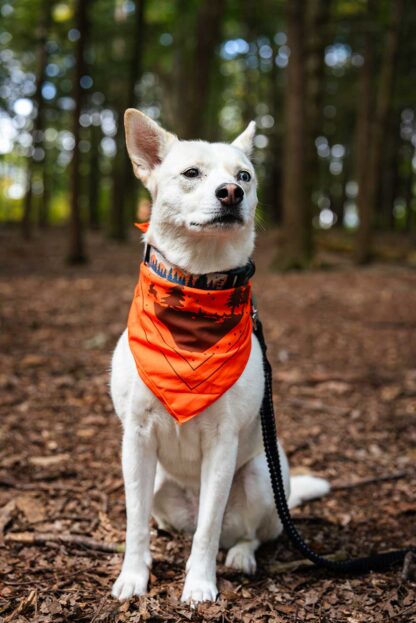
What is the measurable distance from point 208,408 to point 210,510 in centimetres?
49

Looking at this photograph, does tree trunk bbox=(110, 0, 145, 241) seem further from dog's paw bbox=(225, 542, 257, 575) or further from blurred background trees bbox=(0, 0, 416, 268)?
dog's paw bbox=(225, 542, 257, 575)

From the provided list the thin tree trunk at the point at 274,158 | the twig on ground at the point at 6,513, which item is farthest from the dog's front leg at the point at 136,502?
the thin tree trunk at the point at 274,158

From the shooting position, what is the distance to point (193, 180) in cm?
290

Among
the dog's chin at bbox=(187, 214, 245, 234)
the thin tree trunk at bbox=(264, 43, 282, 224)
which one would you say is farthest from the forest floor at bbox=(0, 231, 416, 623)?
the thin tree trunk at bbox=(264, 43, 282, 224)

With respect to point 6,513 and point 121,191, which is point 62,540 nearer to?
point 6,513

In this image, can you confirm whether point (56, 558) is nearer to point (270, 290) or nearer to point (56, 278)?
point (270, 290)

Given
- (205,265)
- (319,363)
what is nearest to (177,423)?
(205,265)

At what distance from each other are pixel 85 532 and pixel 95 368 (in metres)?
3.09

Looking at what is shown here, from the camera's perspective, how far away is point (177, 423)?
280 centimetres

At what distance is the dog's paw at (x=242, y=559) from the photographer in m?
3.19

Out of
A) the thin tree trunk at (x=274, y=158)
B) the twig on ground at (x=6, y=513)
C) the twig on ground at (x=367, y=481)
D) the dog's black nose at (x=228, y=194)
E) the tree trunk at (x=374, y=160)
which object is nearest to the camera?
the dog's black nose at (x=228, y=194)

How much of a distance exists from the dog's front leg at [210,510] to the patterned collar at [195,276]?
2.43 feet

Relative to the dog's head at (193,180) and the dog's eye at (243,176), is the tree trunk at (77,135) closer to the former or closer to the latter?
the dog's head at (193,180)

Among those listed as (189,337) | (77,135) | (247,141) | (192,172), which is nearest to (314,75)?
(77,135)
